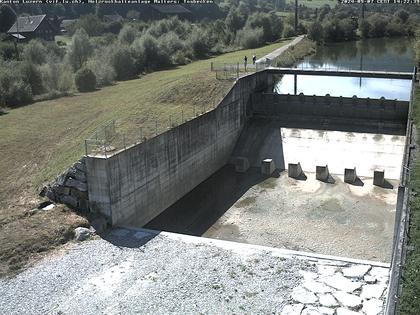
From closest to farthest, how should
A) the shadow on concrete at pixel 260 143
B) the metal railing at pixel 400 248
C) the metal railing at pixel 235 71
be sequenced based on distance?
the metal railing at pixel 400 248, the shadow on concrete at pixel 260 143, the metal railing at pixel 235 71

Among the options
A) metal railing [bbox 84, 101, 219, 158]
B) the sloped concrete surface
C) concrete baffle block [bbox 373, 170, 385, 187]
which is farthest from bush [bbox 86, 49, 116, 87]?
the sloped concrete surface

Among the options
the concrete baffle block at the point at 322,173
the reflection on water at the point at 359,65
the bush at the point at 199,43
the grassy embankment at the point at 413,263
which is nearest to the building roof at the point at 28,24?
the bush at the point at 199,43

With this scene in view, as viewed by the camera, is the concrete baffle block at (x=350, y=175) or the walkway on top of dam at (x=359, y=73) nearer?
the concrete baffle block at (x=350, y=175)

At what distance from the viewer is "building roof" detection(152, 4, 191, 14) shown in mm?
102369

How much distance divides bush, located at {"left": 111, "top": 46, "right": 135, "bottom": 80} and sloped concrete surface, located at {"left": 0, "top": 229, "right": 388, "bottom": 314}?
31498mm

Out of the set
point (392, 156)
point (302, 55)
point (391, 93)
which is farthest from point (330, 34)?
point (392, 156)

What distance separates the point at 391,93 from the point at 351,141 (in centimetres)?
1541

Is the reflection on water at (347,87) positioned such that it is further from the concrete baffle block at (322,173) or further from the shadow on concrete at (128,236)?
the shadow on concrete at (128,236)

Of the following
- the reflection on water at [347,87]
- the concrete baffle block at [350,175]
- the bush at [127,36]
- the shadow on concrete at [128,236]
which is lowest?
the concrete baffle block at [350,175]

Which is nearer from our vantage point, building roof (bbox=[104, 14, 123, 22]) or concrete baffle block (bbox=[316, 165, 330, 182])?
concrete baffle block (bbox=[316, 165, 330, 182])

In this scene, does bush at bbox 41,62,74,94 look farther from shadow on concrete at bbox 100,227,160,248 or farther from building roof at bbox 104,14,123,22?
building roof at bbox 104,14,123,22

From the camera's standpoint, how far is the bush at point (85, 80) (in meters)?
45.1

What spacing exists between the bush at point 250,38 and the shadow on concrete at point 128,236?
55.4 metres

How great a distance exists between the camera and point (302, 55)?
70875 millimetres
